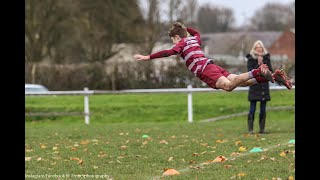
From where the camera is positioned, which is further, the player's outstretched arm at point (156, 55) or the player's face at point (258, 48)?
the player's face at point (258, 48)

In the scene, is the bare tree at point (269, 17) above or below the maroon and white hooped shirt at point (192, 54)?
above

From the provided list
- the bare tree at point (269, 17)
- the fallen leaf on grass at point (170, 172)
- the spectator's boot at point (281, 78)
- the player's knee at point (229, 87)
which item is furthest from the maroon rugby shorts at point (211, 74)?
the bare tree at point (269, 17)

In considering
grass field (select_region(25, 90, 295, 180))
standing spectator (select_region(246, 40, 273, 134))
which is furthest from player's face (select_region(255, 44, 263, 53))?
grass field (select_region(25, 90, 295, 180))

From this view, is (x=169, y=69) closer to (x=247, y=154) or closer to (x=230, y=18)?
(x=247, y=154)

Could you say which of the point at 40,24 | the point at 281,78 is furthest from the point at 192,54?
the point at 40,24

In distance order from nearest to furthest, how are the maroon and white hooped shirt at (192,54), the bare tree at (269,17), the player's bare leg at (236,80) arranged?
the player's bare leg at (236,80), the maroon and white hooped shirt at (192,54), the bare tree at (269,17)

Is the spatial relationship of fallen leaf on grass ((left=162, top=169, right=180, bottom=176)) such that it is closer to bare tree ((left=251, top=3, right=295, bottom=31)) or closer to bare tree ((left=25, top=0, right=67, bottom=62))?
bare tree ((left=25, top=0, right=67, bottom=62))

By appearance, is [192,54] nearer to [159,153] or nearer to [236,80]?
[236,80]

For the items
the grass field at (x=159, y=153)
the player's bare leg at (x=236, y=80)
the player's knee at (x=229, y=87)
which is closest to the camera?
the grass field at (x=159, y=153)

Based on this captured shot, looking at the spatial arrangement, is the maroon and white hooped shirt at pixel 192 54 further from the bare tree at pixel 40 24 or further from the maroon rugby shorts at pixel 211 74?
the bare tree at pixel 40 24

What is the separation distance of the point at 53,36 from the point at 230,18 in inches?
2752

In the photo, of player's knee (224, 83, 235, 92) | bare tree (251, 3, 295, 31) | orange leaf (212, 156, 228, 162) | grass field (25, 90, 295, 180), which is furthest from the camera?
bare tree (251, 3, 295, 31)

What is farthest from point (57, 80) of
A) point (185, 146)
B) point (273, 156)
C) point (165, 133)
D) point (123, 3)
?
point (273, 156)

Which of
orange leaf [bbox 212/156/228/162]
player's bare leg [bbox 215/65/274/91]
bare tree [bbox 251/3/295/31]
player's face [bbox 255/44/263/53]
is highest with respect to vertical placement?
bare tree [bbox 251/3/295/31]
